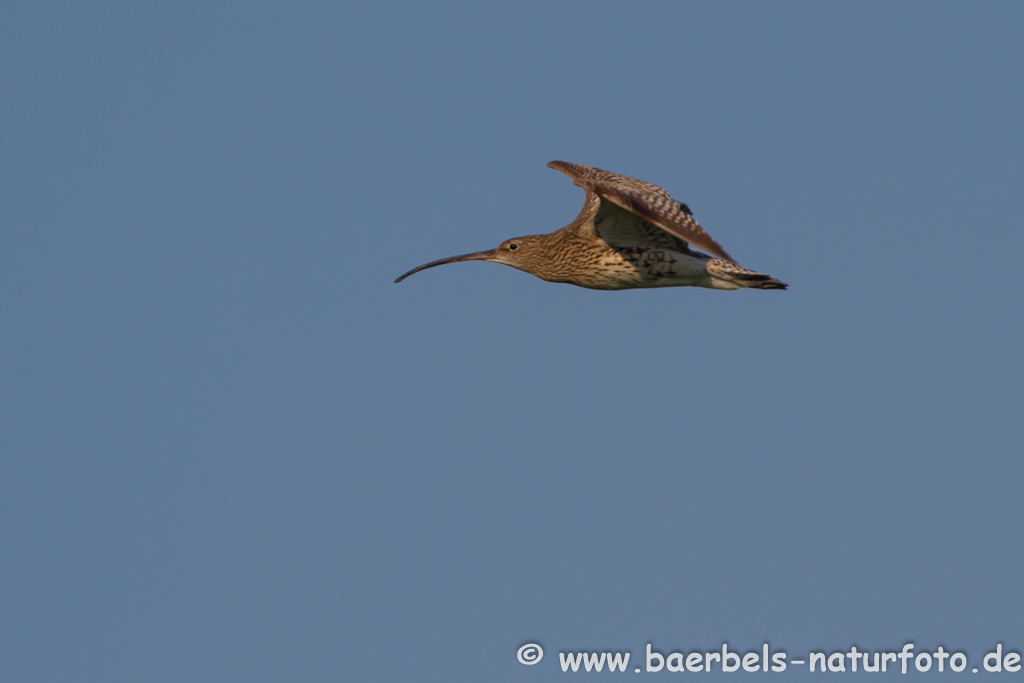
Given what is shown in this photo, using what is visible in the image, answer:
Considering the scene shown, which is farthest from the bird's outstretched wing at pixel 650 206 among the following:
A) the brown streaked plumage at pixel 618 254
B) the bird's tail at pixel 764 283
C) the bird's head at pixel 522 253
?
the bird's tail at pixel 764 283

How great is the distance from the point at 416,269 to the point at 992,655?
9.99 metres

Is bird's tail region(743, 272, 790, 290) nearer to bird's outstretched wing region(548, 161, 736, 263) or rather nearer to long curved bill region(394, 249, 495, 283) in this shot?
bird's outstretched wing region(548, 161, 736, 263)

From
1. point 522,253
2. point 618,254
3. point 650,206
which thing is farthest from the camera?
point 522,253

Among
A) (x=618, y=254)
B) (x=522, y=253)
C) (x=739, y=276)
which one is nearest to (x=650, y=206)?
(x=618, y=254)

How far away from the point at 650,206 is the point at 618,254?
223 cm

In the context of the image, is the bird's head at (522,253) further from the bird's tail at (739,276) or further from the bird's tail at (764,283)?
the bird's tail at (764,283)

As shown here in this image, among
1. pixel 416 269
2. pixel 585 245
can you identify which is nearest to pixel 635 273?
pixel 585 245

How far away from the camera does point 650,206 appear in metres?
14.6

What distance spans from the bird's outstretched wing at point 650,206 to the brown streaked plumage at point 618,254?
35mm

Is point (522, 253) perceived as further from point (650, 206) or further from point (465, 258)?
point (650, 206)

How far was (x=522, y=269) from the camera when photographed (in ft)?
59.5

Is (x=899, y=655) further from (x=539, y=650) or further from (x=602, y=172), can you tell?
(x=602, y=172)

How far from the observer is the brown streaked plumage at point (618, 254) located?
16250mm

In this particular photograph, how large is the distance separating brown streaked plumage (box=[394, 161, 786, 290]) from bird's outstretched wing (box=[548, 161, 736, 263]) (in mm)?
35
